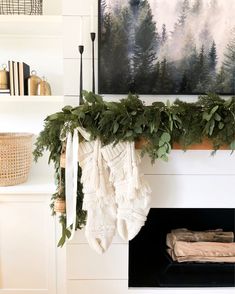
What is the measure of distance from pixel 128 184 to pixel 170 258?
2.03ft

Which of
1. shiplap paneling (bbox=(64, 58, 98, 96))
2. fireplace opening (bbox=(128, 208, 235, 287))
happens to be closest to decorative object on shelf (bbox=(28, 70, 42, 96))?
shiplap paneling (bbox=(64, 58, 98, 96))

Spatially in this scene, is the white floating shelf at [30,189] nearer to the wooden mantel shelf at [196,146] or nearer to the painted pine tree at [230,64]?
the wooden mantel shelf at [196,146]

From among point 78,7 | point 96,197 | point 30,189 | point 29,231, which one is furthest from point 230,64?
point 29,231

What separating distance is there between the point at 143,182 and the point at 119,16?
77 cm

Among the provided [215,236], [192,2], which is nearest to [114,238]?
[215,236]

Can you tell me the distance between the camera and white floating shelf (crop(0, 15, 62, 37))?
1614 mm

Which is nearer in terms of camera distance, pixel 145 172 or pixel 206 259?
pixel 145 172

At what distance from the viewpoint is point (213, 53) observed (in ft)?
4.50

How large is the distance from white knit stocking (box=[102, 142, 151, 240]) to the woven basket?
0.66 meters

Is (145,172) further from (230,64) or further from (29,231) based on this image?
(29,231)

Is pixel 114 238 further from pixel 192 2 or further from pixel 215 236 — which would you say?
pixel 192 2

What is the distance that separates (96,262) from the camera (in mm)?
1424

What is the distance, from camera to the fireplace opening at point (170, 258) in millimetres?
1505

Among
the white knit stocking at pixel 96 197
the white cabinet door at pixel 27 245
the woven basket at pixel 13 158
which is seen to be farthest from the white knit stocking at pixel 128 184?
the woven basket at pixel 13 158
